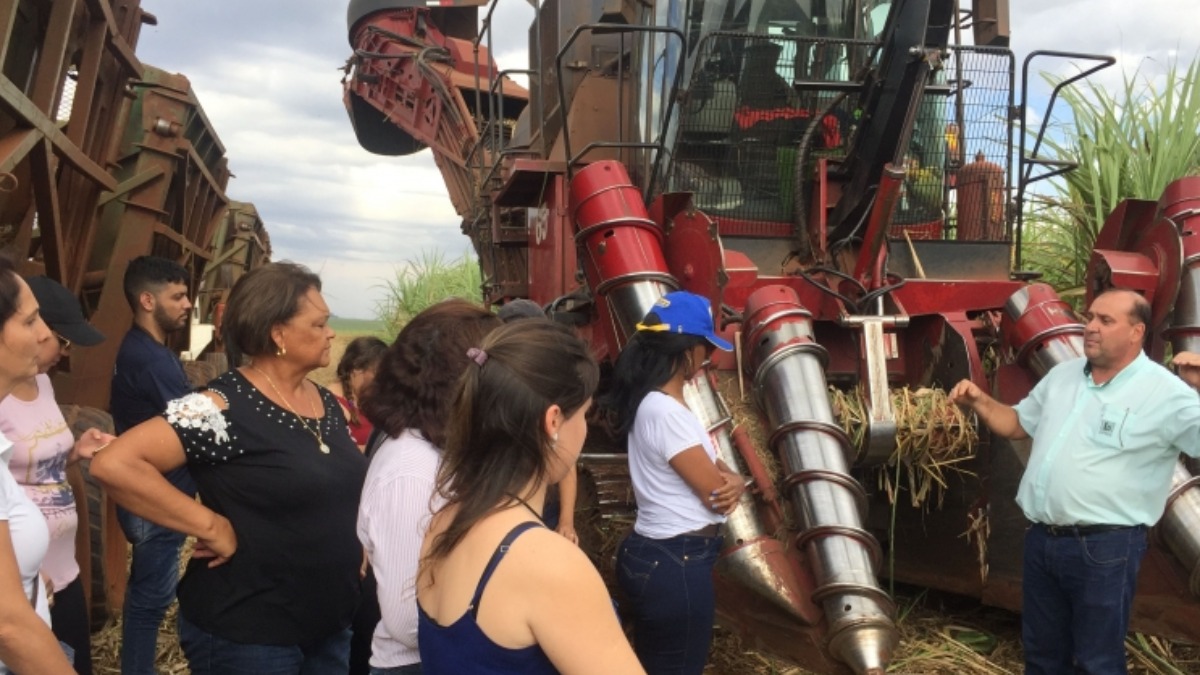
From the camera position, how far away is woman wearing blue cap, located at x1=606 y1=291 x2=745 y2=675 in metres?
3.46

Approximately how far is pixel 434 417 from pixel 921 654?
341cm

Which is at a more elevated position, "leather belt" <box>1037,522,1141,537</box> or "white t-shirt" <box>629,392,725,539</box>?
"white t-shirt" <box>629,392,725,539</box>

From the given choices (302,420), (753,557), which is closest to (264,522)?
(302,420)

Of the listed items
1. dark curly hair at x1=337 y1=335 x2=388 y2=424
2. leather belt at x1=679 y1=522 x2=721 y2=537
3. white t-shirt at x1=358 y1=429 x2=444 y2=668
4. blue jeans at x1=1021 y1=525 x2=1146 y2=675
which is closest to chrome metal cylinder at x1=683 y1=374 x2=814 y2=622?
leather belt at x1=679 y1=522 x2=721 y2=537

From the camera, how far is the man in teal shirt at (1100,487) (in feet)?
12.3

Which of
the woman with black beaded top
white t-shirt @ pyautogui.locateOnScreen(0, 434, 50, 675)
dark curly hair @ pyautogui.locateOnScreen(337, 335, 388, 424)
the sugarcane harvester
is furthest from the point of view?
dark curly hair @ pyautogui.locateOnScreen(337, 335, 388, 424)

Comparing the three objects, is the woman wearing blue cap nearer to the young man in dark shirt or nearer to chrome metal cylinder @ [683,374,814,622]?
chrome metal cylinder @ [683,374,814,622]

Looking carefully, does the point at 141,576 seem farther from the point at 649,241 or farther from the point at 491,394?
the point at 491,394

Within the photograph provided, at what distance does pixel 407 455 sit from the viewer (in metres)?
2.58

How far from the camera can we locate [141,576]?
4.21 m

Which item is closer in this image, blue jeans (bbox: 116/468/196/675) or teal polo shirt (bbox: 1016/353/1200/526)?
teal polo shirt (bbox: 1016/353/1200/526)

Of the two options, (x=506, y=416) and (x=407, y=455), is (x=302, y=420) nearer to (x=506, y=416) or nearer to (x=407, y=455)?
(x=407, y=455)

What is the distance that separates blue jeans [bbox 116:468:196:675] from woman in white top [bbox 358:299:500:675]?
1.83m

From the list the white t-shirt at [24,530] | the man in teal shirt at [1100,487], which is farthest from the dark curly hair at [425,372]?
the man in teal shirt at [1100,487]
